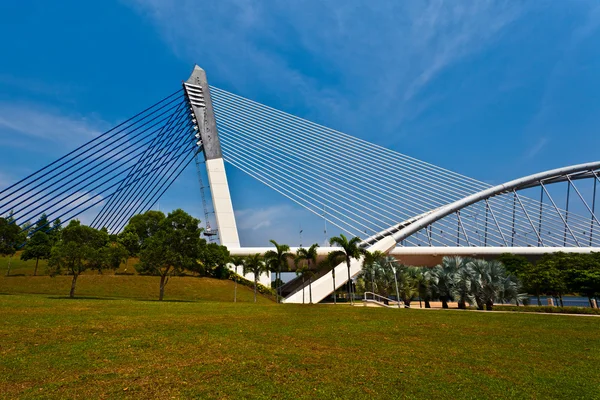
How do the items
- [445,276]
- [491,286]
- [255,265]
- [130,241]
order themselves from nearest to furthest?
[491,286] → [445,276] → [255,265] → [130,241]

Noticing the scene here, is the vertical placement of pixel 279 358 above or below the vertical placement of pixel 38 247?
below

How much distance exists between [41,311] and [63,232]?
1636 cm

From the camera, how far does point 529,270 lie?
→ 43.3 m

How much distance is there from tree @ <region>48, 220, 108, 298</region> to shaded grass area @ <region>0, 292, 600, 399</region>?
1265cm

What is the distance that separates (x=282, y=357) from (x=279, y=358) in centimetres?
14

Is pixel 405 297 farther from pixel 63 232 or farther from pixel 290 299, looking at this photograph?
pixel 63 232

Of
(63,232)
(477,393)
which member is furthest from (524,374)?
(63,232)

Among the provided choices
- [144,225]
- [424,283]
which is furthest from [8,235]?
[424,283]

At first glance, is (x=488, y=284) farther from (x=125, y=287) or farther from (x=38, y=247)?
(x=38, y=247)

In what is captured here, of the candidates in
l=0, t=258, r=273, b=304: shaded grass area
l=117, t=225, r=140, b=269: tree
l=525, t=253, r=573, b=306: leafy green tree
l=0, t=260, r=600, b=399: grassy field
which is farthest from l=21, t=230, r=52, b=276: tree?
l=525, t=253, r=573, b=306: leafy green tree

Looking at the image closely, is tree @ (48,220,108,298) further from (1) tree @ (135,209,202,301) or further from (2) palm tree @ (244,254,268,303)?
(2) palm tree @ (244,254,268,303)

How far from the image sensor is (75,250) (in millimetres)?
27922

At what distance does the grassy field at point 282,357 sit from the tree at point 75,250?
11706mm

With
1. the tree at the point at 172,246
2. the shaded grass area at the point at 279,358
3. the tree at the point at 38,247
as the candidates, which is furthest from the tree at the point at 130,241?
the shaded grass area at the point at 279,358
